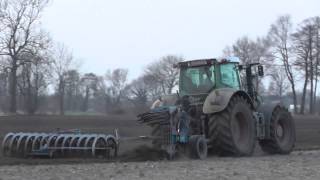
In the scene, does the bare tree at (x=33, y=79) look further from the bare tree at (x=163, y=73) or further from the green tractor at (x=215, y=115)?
the green tractor at (x=215, y=115)

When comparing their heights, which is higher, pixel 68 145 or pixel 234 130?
pixel 234 130

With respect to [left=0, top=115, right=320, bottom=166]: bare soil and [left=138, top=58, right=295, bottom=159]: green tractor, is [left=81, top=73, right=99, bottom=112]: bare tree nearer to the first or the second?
[left=0, top=115, right=320, bottom=166]: bare soil

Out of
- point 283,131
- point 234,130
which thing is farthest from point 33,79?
point 234,130

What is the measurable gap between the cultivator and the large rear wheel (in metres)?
2.61

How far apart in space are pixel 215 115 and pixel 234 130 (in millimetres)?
786

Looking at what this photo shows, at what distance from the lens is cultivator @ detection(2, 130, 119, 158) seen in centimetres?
1585

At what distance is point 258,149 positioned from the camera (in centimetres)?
2166

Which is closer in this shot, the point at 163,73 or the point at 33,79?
the point at 33,79

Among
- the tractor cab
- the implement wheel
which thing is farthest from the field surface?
the implement wheel

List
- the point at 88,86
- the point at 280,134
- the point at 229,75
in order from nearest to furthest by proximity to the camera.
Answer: the point at 229,75 → the point at 280,134 → the point at 88,86

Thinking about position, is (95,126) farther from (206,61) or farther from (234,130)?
(234,130)

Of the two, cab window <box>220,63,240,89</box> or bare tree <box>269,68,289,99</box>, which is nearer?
cab window <box>220,63,240,89</box>

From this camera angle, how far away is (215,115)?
16.3m

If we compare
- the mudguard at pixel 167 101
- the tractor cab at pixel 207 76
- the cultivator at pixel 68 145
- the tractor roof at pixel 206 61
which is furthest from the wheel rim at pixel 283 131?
the cultivator at pixel 68 145
